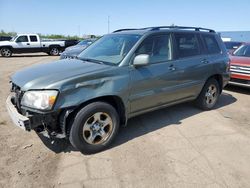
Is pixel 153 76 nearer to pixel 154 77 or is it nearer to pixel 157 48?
pixel 154 77

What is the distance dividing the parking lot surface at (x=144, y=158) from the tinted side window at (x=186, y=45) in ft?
4.58

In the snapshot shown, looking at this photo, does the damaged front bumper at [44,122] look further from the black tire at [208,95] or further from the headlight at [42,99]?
the black tire at [208,95]

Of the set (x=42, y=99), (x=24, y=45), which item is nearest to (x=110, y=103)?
(x=42, y=99)

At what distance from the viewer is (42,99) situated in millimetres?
3041

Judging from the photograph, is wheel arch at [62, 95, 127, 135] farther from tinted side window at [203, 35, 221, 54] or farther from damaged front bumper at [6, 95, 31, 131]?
tinted side window at [203, 35, 221, 54]

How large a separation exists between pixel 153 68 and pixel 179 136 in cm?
129

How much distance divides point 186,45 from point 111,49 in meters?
1.61

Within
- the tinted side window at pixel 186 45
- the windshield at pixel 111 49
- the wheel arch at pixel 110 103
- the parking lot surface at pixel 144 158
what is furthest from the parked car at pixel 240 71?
the wheel arch at pixel 110 103

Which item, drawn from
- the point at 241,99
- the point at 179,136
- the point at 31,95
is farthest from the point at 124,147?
the point at 241,99

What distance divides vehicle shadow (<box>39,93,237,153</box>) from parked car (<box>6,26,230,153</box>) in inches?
14.0

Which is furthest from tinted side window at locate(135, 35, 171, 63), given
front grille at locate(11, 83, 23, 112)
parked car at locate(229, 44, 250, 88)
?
parked car at locate(229, 44, 250, 88)

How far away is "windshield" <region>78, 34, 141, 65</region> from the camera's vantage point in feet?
12.9

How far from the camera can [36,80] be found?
3219 mm

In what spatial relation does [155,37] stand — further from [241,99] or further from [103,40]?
[241,99]
